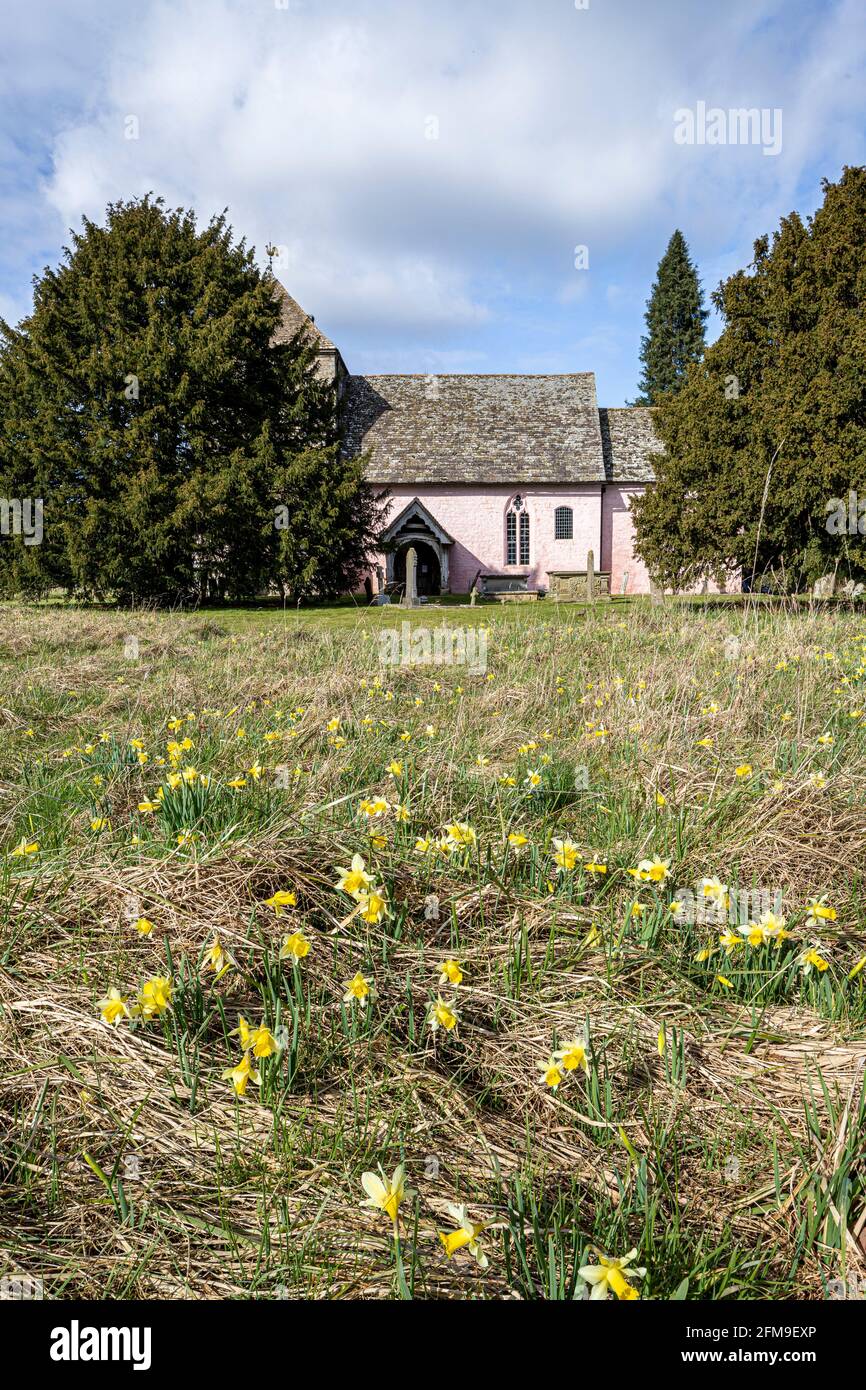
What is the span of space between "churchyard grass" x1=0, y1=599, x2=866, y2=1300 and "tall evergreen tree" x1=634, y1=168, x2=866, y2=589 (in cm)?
1104

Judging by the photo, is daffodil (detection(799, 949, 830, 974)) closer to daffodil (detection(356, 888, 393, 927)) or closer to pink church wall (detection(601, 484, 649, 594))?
daffodil (detection(356, 888, 393, 927))

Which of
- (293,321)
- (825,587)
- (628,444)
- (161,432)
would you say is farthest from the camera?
(628,444)

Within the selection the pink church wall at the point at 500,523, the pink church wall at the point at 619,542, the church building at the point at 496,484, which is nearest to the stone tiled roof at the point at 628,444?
the church building at the point at 496,484

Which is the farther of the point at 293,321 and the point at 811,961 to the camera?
the point at 293,321

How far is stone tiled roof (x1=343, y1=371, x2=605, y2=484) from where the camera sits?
1298 inches

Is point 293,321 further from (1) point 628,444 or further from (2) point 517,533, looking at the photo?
(1) point 628,444

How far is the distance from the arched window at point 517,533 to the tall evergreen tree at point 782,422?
1708 centimetres

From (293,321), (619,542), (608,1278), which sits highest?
(293,321)

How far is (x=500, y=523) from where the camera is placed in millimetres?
33406

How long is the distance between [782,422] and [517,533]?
65.1 feet

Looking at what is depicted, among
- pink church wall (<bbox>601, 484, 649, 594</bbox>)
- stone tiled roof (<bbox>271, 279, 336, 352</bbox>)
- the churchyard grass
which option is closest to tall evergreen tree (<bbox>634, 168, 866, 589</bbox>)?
the churchyard grass

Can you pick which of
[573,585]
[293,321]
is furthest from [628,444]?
[293,321]

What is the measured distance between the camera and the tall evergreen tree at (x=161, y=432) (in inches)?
753

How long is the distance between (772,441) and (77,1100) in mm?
15294
